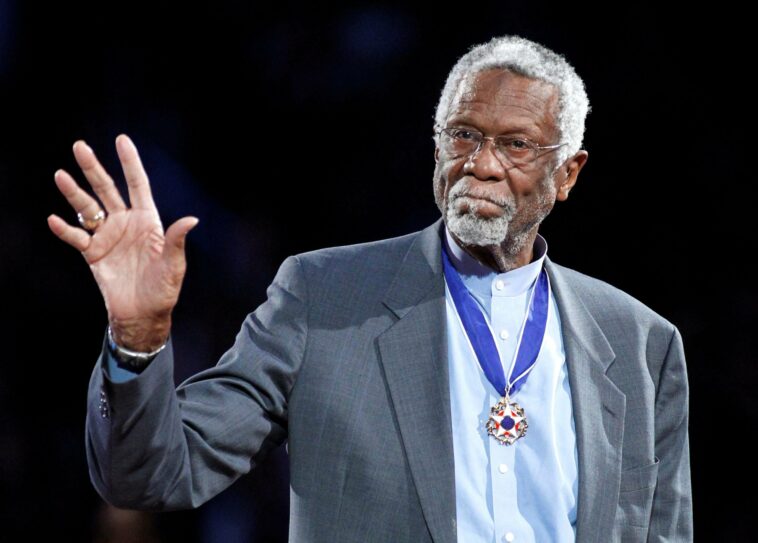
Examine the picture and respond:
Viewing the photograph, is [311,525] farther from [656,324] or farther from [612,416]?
[656,324]

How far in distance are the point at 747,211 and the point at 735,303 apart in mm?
379

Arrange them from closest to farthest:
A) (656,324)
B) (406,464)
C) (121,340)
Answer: (121,340), (406,464), (656,324)

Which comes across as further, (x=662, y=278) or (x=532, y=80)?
(x=662, y=278)

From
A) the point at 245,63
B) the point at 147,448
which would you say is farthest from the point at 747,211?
the point at 147,448

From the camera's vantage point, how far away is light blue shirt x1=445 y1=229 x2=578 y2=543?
6.94 ft

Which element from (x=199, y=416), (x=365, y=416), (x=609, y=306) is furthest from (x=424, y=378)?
(x=609, y=306)

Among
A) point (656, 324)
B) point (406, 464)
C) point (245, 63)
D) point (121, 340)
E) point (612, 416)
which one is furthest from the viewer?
point (245, 63)

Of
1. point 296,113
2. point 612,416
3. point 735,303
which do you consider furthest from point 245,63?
point 612,416

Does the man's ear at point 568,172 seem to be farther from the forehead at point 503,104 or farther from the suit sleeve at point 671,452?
the suit sleeve at point 671,452

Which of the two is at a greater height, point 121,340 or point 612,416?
point 121,340

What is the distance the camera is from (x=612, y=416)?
228cm

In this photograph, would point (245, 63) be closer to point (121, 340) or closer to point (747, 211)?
point (747, 211)

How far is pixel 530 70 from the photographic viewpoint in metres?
2.37

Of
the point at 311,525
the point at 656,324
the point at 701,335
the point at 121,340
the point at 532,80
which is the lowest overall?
→ the point at 701,335
